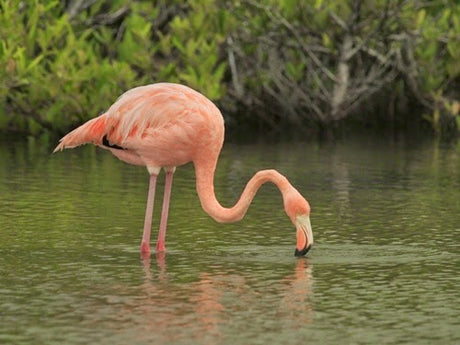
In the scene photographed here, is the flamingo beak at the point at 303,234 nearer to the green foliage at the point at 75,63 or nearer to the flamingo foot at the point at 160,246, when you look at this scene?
the flamingo foot at the point at 160,246

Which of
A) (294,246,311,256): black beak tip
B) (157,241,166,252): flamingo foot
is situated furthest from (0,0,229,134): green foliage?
(294,246,311,256): black beak tip

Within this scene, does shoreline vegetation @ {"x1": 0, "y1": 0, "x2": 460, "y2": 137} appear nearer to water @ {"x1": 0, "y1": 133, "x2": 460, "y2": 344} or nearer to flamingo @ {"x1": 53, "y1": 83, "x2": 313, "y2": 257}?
water @ {"x1": 0, "y1": 133, "x2": 460, "y2": 344}

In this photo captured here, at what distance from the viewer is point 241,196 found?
9.98 m

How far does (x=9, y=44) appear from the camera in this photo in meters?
18.9

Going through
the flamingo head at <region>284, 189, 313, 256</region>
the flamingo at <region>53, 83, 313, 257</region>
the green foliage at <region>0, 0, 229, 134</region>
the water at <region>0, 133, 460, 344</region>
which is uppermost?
the green foliage at <region>0, 0, 229, 134</region>

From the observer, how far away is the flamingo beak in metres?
9.78

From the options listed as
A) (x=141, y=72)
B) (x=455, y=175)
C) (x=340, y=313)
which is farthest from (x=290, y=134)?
(x=340, y=313)

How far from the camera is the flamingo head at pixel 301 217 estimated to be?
977 centimetres

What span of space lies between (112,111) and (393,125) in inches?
562

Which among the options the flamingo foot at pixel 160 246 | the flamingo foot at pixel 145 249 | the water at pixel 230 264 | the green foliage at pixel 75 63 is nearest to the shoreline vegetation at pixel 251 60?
the green foliage at pixel 75 63

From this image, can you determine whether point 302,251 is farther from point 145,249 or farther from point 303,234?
point 145,249

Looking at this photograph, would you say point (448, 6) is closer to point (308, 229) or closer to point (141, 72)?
point (141, 72)

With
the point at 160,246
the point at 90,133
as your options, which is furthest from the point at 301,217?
the point at 90,133

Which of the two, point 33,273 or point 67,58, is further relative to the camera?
point 67,58
